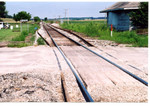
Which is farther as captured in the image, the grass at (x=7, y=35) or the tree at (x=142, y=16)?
the tree at (x=142, y=16)

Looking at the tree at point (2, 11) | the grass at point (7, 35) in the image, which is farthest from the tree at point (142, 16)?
the tree at point (2, 11)

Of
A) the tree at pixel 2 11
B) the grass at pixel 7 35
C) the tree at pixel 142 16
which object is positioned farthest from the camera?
the tree at pixel 2 11

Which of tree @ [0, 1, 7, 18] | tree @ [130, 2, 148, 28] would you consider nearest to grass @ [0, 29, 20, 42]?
tree @ [130, 2, 148, 28]

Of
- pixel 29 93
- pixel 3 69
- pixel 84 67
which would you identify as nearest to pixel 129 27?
pixel 84 67

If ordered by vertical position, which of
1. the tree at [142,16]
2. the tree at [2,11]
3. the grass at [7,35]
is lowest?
the grass at [7,35]

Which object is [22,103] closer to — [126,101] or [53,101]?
[53,101]

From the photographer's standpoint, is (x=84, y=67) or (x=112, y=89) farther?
(x=84, y=67)

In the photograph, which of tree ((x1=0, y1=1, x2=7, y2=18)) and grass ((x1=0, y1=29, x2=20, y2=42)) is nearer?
grass ((x1=0, y1=29, x2=20, y2=42))

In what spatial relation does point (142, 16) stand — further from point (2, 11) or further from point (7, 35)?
point (2, 11)

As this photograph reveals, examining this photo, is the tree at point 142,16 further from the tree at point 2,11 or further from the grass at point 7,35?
the tree at point 2,11

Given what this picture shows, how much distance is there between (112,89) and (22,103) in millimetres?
2391

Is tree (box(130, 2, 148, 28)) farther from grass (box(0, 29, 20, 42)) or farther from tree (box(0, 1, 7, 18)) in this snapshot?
tree (box(0, 1, 7, 18))

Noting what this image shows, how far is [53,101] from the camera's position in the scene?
435 centimetres

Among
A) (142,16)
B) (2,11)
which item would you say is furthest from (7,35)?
(2,11)
